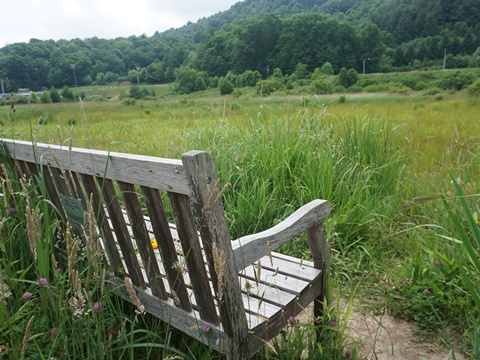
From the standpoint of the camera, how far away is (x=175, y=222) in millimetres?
1021

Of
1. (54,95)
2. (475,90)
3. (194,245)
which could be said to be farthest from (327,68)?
(194,245)

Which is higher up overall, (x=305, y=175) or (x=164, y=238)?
(x=164, y=238)

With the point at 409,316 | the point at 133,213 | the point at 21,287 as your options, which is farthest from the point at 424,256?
the point at 21,287

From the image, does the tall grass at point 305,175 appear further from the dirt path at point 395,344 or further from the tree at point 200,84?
the tree at point 200,84

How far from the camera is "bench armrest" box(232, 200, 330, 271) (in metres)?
1.06

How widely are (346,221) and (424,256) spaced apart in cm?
62

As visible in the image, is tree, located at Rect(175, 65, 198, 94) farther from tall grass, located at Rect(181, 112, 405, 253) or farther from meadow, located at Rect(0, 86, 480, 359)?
tall grass, located at Rect(181, 112, 405, 253)

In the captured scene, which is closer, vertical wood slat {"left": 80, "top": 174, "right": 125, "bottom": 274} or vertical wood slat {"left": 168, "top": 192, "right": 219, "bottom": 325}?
vertical wood slat {"left": 168, "top": 192, "right": 219, "bottom": 325}

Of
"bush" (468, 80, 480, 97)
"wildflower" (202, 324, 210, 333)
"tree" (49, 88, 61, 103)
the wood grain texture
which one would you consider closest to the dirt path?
"wildflower" (202, 324, 210, 333)

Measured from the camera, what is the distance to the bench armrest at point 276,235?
1.06 metres

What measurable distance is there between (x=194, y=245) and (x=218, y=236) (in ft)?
0.50

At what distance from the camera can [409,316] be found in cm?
202

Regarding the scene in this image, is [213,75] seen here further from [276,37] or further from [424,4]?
[424,4]

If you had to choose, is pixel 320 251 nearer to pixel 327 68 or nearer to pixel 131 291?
pixel 131 291
